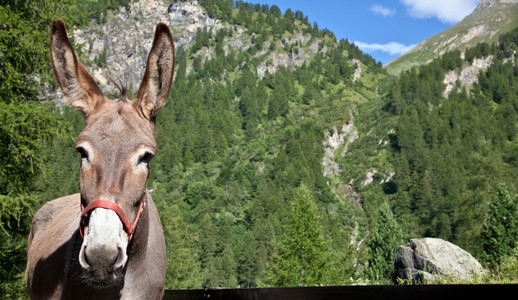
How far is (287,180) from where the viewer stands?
156 m

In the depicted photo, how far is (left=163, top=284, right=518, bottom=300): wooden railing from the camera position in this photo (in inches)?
118

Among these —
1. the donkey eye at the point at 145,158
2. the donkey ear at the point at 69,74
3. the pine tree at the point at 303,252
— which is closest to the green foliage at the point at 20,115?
the donkey ear at the point at 69,74

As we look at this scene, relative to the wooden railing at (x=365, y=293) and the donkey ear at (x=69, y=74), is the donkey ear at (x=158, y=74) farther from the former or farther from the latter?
the wooden railing at (x=365, y=293)

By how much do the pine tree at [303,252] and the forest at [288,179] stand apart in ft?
0.47

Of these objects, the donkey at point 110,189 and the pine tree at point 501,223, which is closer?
the donkey at point 110,189

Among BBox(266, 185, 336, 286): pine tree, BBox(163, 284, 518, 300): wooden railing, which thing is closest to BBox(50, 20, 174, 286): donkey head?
BBox(163, 284, 518, 300): wooden railing

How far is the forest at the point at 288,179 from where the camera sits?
11758 millimetres

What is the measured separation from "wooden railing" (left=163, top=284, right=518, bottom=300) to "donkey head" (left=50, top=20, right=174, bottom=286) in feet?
7.39

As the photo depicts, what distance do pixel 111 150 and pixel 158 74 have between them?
731 mm

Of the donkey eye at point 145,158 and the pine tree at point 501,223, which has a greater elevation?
the donkey eye at point 145,158

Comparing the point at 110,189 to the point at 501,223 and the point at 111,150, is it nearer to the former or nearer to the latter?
the point at 111,150

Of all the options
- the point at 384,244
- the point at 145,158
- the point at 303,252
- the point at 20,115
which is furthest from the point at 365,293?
the point at 384,244

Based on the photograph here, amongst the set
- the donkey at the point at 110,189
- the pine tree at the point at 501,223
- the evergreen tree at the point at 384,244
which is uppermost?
the donkey at the point at 110,189

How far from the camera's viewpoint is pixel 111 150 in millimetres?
2844
